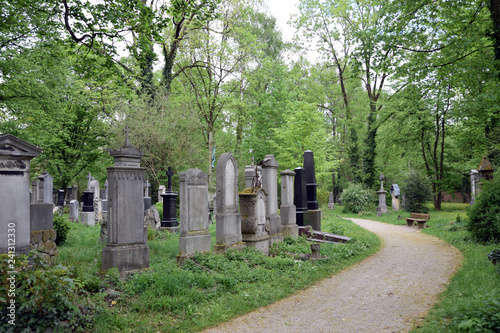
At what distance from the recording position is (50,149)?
79.3 ft

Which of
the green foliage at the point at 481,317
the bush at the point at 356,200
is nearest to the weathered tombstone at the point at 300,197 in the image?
the green foliage at the point at 481,317

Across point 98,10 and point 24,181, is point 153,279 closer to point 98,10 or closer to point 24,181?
point 24,181

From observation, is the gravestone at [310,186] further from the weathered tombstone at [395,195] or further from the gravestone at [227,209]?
the weathered tombstone at [395,195]

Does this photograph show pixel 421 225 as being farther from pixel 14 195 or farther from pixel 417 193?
pixel 14 195

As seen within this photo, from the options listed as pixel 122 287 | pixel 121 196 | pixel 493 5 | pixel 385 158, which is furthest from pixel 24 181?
pixel 385 158

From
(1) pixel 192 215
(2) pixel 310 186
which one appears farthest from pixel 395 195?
(1) pixel 192 215

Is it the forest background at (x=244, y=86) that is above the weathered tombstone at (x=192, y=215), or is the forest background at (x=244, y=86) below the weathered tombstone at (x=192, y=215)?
above

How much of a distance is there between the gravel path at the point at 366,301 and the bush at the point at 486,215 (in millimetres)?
1516

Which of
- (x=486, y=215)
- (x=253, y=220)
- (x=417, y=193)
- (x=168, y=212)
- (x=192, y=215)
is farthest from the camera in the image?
(x=417, y=193)

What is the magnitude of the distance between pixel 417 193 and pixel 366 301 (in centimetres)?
1873

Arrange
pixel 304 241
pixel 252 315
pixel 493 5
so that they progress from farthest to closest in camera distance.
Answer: pixel 304 241
pixel 493 5
pixel 252 315

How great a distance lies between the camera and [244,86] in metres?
30.3

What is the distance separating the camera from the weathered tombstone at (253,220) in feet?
30.6

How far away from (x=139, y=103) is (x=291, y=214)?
44.1 feet
